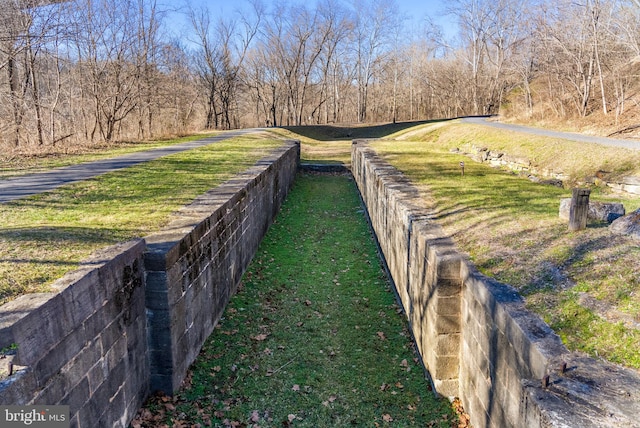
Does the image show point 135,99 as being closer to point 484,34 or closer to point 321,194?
point 321,194

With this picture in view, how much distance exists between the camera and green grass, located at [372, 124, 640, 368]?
3.27 meters

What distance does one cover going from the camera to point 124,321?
12.6 ft

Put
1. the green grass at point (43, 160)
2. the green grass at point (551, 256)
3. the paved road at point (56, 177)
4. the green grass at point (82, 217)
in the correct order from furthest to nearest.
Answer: the green grass at point (43, 160) < the paved road at point (56, 177) < the green grass at point (82, 217) < the green grass at point (551, 256)

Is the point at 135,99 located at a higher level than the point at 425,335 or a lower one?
higher

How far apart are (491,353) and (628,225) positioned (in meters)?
2.71

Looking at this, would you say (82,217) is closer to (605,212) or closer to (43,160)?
(605,212)

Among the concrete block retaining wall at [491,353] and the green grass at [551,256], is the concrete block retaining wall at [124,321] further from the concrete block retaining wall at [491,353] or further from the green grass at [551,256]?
the green grass at [551,256]

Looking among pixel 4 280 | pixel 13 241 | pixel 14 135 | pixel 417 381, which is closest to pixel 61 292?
pixel 4 280

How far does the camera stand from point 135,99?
21.8 metres

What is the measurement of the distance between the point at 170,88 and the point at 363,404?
2871 cm

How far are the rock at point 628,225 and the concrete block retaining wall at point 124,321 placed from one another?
478 centimetres

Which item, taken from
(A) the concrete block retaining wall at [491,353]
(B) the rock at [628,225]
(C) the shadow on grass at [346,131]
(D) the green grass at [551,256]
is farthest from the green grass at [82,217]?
(C) the shadow on grass at [346,131]

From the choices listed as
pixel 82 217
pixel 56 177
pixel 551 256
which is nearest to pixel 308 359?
pixel 551 256

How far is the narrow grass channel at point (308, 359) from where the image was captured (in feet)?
14.1
